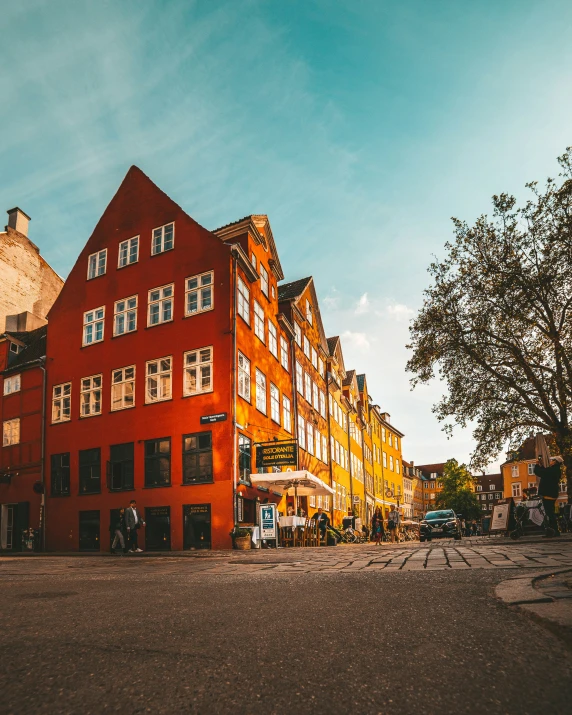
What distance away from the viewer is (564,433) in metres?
24.2

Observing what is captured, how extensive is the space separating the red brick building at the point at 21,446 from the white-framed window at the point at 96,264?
4959 mm

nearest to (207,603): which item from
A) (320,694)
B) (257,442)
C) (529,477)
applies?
(320,694)

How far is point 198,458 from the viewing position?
77.6 ft

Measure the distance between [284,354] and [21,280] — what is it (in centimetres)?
1716

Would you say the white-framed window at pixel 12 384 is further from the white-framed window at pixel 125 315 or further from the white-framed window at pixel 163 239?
the white-framed window at pixel 163 239

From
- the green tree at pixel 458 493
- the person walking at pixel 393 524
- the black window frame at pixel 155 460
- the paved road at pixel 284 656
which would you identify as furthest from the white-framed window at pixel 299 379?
the green tree at pixel 458 493

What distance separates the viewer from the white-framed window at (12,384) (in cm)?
3152

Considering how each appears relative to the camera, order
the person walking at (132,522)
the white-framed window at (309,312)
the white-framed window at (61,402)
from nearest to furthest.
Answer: the person walking at (132,522) → the white-framed window at (61,402) → the white-framed window at (309,312)

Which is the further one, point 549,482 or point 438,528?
point 438,528

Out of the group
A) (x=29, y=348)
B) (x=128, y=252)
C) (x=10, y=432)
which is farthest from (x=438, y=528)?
(x=29, y=348)

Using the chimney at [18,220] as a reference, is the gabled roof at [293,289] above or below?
below

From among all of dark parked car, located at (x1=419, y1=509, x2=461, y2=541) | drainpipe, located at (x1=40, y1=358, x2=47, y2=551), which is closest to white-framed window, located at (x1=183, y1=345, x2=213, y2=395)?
drainpipe, located at (x1=40, y1=358, x2=47, y2=551)

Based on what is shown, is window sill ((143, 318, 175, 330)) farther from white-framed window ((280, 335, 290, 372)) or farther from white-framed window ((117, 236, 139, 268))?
white-framed window ((280, 335, 290, 372))

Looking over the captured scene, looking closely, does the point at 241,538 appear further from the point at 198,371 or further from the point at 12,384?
the point at 12,384
